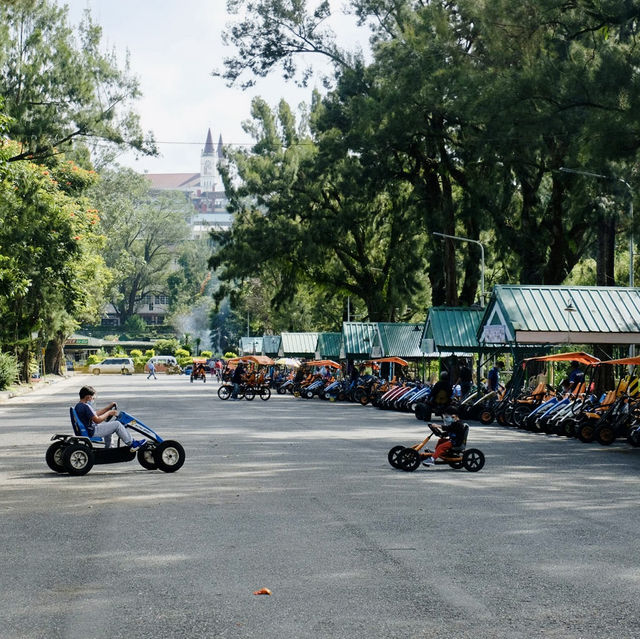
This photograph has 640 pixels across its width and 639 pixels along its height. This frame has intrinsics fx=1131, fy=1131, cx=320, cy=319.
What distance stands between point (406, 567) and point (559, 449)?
47.8ft

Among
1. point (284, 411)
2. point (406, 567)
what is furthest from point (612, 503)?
point (284, 411)

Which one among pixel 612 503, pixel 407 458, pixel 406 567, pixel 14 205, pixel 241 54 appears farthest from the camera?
pixel 241 54

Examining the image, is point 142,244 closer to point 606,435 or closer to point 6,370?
point 6,370

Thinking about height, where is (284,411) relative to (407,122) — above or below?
below

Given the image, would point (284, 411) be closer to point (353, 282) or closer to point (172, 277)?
point (353, 282)

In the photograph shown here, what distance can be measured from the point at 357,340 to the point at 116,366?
58555 millimetres

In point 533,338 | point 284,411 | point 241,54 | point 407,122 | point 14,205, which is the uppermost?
point 241,54

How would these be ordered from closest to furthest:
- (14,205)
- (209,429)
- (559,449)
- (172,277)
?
1. (559,449)
2. (209,429)
3. (14,205)
4. (172,277)

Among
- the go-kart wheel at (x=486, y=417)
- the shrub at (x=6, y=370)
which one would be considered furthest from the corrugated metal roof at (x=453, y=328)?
the shrub at (x=6, y=370)

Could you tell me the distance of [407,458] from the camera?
17094 millimetres

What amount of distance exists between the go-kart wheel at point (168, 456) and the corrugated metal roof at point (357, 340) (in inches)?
1612

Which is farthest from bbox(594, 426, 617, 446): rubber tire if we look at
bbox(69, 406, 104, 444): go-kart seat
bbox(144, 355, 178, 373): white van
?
bbox(144, 355, 178, 373): white van

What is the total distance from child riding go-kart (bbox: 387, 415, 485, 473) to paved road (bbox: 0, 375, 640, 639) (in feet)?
0.65

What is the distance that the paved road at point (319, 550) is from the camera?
7004 millimetres
